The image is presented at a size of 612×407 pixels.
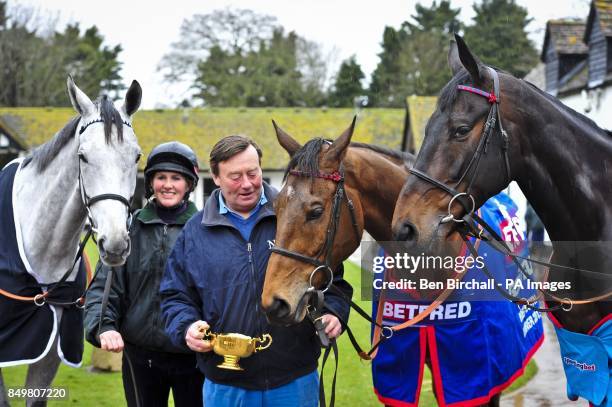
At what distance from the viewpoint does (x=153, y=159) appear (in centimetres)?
377

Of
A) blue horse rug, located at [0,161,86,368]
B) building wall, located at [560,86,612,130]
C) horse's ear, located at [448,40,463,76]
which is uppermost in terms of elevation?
building wall, located at [560,86,612,130]

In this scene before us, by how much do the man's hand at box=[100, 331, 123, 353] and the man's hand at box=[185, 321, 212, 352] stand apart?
61 centimetres

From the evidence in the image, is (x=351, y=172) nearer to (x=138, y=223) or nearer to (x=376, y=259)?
(x=376, y=259)

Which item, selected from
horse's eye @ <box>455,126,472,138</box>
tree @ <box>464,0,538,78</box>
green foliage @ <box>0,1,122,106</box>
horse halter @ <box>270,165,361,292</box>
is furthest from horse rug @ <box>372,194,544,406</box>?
green foliage @ <box>0,1,122,106</box>

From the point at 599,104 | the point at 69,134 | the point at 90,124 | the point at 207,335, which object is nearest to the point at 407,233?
the point at 207,335

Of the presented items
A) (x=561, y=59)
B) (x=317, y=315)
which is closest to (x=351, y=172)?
(x=317, y=315)

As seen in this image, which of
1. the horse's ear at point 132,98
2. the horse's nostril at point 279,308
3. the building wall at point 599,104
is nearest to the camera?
the horse's nostril at point 279,308

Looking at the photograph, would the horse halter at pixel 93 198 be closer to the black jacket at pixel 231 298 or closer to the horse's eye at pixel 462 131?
the black jacket at pixel 231 298

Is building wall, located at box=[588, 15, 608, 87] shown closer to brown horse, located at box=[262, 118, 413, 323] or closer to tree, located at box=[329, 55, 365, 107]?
brown horse, located at box=[262, 118, 413, 323]

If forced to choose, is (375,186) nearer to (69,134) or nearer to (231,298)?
→ (231,298)

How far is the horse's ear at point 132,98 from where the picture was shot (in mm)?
3811

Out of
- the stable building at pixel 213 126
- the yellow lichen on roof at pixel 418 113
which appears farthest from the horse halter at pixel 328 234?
the stable building at pixel 213 126

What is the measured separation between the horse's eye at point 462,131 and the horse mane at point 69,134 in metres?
1.82

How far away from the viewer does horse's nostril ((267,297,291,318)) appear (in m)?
A: 2.73
